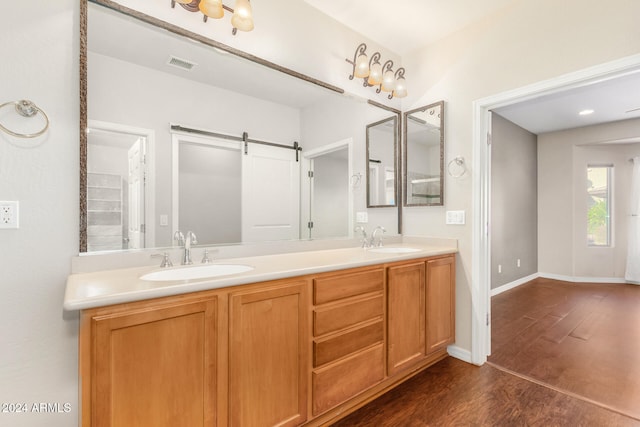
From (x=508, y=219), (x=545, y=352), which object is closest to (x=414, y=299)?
(x=545, y=352)

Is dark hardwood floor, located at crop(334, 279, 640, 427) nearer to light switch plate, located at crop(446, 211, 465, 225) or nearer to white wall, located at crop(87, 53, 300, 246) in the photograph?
light switch plate, located at crop(446, 211, 465, 225)

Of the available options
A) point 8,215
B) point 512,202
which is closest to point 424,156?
point 8,215

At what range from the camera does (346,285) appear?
5.44 feet

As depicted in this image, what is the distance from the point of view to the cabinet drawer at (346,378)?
1.54 metres

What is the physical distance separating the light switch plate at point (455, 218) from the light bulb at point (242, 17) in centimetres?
199

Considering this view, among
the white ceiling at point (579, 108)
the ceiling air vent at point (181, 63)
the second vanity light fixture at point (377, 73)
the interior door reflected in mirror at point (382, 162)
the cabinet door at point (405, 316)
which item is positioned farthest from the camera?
the white ceiling at point (579, 108)

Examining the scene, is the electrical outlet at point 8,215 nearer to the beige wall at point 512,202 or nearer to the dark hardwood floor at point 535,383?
the dark hardwood floor at point 535,383

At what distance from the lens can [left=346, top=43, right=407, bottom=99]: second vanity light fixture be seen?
2.43 meters

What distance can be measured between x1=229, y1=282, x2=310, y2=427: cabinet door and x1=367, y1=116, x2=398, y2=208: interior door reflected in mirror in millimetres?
1453

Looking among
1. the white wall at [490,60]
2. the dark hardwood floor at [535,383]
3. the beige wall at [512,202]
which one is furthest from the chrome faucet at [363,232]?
the beige wall at [512,202]

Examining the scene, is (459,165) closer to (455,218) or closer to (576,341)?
(455,218)

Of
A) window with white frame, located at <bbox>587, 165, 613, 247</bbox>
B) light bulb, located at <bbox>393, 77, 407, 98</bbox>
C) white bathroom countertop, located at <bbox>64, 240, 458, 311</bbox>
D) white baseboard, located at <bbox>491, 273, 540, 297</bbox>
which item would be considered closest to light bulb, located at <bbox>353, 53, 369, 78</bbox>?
light bulb, located at <bbox>393, 77, 407, 98</bbox>

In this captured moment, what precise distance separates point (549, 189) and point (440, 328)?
467cm

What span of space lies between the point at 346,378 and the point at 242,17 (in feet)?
6.96
